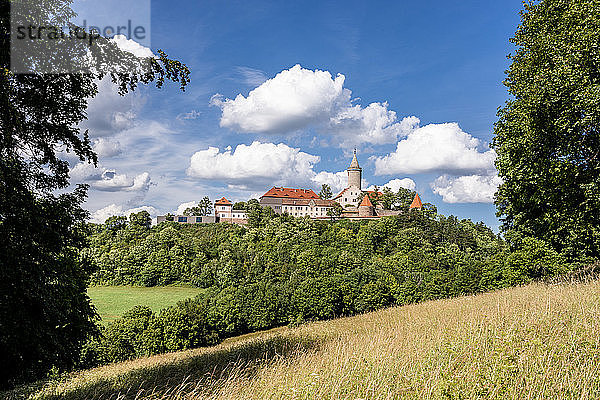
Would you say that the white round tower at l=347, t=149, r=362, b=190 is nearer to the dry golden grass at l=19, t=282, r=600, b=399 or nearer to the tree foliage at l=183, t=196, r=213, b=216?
the tree foliage at l=183, t=196, r=213, b=216

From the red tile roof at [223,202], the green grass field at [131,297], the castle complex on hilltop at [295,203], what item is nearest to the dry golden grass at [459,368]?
the green grass field at [131,297]

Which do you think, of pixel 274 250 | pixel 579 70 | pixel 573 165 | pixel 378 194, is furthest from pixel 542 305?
pixel 378 194

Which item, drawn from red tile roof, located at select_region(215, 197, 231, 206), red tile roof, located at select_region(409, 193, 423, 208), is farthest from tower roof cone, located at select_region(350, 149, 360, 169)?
red tile roof, located at select_region(215, 197, 231, 206)

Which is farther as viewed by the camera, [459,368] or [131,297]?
[131,297]

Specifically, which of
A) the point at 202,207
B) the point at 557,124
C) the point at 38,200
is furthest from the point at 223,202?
the point at 38,200

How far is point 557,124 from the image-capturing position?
13.4 metres

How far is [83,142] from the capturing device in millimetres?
8508

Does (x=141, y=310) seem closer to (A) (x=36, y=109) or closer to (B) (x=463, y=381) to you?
(A) (x=36, y=109)

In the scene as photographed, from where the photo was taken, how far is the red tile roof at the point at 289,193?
12759cm

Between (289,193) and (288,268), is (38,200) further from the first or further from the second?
(289,193)

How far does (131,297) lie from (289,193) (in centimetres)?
6613

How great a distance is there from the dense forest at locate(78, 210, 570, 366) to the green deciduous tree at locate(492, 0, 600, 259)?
363cm

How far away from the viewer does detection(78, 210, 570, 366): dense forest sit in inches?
1642

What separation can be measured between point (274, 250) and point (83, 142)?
69651 millimetres
